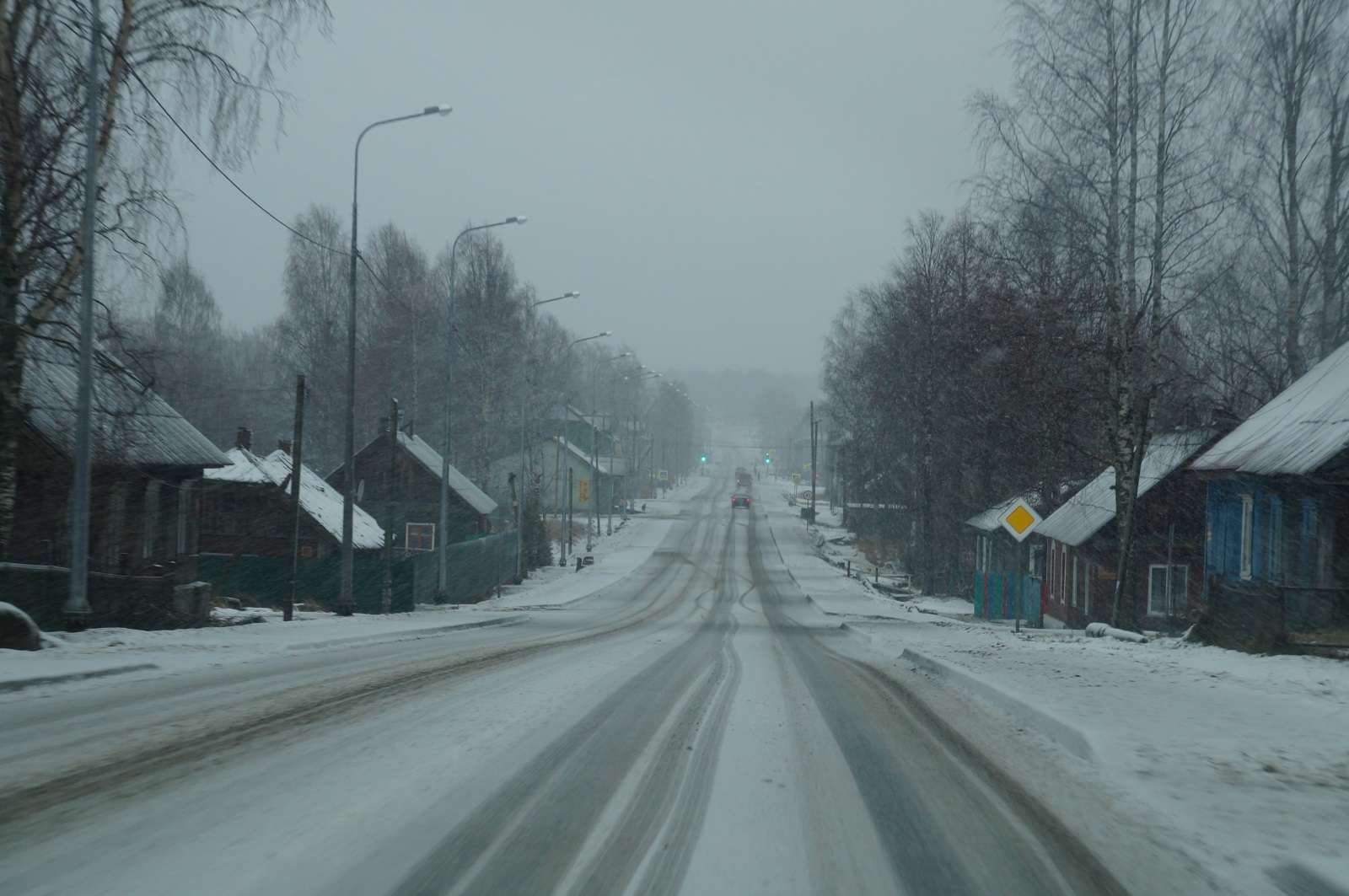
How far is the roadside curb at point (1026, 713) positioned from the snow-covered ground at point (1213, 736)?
51mm

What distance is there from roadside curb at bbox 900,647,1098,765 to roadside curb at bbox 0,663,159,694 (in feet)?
26.4

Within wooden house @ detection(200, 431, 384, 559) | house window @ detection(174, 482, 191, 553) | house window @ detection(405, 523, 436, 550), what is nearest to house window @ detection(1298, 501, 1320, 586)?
house window @ detection(174, 482, 191, 553)

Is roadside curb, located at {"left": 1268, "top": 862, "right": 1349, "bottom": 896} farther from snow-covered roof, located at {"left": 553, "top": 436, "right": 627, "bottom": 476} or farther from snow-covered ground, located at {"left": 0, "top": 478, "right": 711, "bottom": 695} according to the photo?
snow-covered roof, located at {"left": 553, "top": 436, "right": 627, "bottom": 476}

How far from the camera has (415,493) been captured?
162ft

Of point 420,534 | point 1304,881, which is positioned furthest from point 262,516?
point 1304,881

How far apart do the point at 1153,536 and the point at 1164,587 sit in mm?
1668

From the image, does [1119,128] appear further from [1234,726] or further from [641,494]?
[641,494]

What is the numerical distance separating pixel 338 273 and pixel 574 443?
164 ft

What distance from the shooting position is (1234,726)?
7.64 metres

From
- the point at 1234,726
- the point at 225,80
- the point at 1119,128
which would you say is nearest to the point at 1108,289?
the point at 1119,128

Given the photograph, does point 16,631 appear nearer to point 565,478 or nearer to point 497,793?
point 497,793

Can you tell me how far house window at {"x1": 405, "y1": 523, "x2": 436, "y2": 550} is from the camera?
165 ft

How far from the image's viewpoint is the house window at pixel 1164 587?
94.4 feet

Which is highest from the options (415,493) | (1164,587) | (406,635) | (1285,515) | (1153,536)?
(1285,515)
